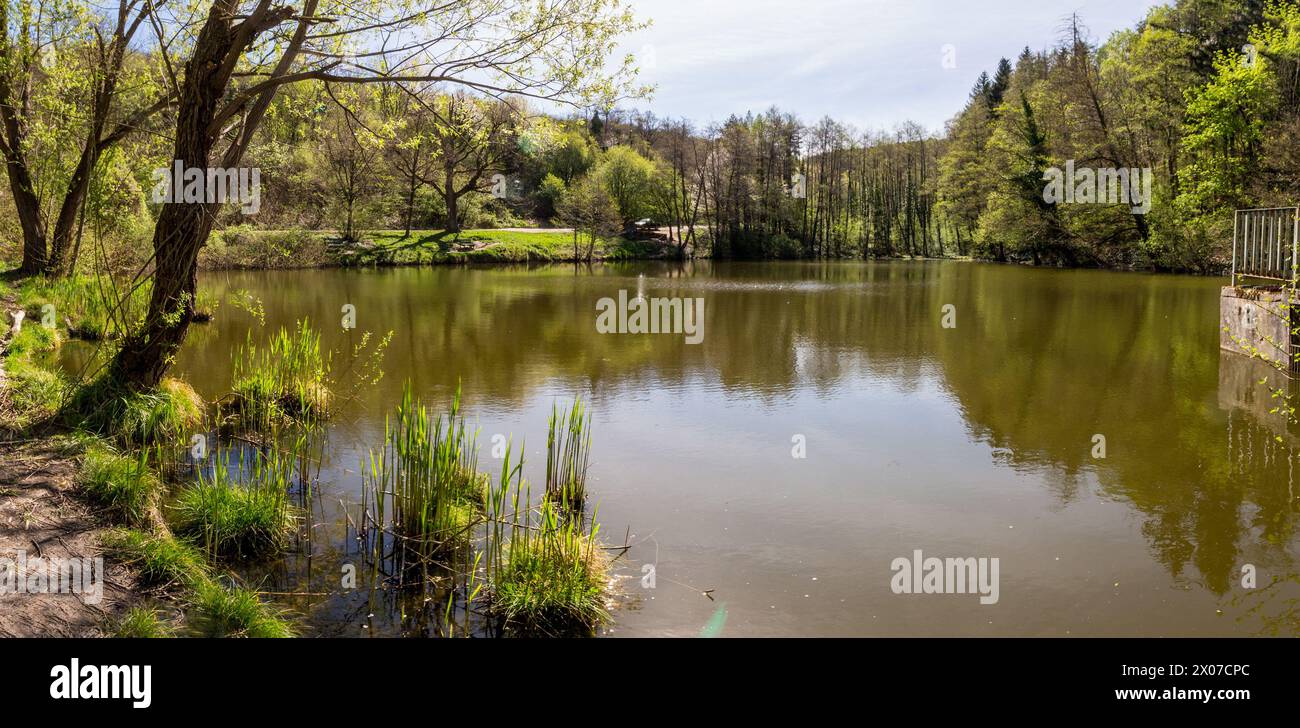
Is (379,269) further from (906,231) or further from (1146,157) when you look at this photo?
(906,231)

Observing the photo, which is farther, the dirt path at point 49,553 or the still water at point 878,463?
the still water at point 878,463

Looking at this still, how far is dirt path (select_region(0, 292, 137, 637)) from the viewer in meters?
4.76

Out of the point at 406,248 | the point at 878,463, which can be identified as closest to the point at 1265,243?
the point at 878,463

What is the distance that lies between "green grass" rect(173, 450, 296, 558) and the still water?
1.02ft

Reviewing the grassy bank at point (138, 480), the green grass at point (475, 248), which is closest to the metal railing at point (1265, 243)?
the grassy bank at point (138, 480)

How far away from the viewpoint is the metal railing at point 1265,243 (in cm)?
1480

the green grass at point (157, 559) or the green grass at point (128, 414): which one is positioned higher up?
the green grass at point (128, 414)

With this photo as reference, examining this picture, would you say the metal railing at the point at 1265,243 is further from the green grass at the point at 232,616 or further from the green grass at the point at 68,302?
the green grass at the point at 68,302

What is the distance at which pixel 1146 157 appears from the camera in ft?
138

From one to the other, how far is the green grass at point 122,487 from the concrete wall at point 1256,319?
45.5 feet

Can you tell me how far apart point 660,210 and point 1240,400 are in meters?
59.3

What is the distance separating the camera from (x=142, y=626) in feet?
15.7

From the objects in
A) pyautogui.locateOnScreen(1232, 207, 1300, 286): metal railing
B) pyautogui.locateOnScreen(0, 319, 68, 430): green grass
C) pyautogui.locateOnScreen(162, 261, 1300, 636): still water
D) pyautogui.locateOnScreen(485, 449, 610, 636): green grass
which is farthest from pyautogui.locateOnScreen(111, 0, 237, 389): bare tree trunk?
pyautogui.locateOnScreen(1232, 207, 1300, 286): metal railing

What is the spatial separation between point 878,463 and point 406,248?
4402 centimetres
